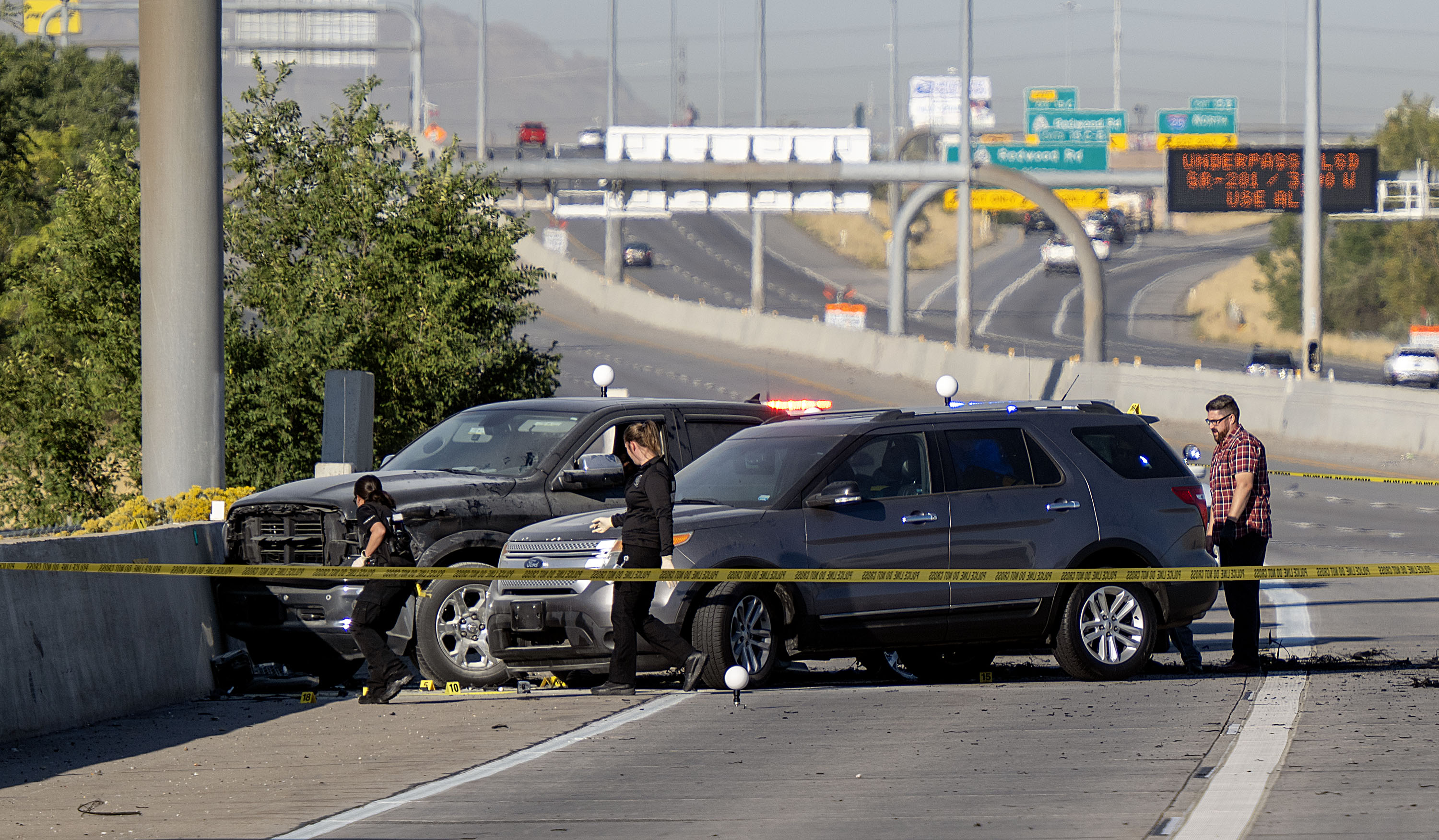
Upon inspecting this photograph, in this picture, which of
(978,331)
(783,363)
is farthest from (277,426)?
(978,331)

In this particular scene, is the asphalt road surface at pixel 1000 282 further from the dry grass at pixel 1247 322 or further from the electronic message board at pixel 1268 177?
the electronic message board at pixel 1268 177

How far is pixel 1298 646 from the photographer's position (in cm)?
1443

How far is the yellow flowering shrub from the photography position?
12.9 meters

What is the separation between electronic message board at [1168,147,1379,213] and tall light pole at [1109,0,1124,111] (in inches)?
2285

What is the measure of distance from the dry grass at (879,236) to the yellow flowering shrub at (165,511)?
110 metres

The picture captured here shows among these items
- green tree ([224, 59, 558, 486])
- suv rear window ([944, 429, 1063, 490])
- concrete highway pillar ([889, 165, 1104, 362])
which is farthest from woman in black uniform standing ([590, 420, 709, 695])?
concrete highway pillar ([889, 165, 1104, 362])

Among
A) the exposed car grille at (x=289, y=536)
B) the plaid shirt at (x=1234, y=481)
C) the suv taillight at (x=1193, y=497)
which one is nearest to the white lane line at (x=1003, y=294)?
the plaid shirt at (x=1234, y=481)

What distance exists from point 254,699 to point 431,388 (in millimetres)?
9875

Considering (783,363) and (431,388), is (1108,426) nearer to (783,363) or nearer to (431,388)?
(431,388)

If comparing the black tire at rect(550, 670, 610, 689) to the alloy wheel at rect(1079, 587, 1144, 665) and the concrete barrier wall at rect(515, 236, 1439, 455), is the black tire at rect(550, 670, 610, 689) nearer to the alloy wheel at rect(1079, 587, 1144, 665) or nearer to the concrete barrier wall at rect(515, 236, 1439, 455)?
the alloy wheel at rect(1079, 587, 1144, 665)

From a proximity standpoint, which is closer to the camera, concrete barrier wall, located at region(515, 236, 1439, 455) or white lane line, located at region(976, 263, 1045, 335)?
concrete barrier wall, located at region(515, 236, 1439, 455)

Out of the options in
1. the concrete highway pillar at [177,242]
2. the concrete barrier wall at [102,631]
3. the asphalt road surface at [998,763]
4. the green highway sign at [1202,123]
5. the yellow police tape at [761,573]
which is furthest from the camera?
the green highway sign at [1202,123]

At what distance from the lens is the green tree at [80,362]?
2125 cm

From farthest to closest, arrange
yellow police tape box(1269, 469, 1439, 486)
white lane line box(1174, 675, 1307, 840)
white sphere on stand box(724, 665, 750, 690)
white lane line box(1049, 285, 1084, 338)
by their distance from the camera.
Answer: white lane line box(1049, 285, 1084, 338), yellow police tape box(1269, 469, 1439, 486), white sphere on stand box(724, 665, 750, 690), white lane line box(1174, 675, 1307, 840)
